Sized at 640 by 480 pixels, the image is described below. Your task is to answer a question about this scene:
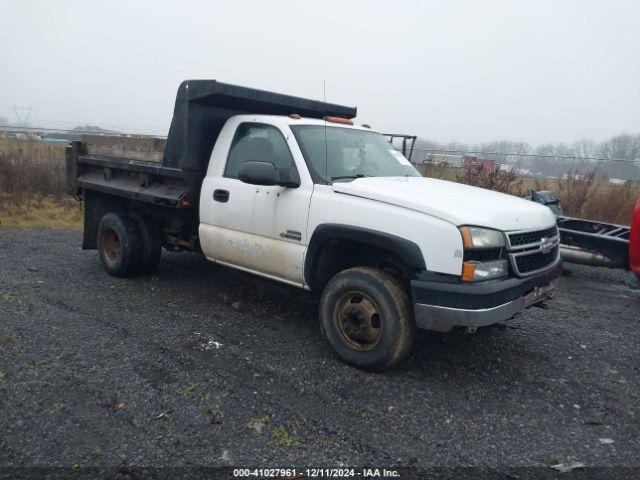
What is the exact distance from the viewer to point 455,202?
3961 mm

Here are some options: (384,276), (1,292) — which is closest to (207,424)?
(384,276)

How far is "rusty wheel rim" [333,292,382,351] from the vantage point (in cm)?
409

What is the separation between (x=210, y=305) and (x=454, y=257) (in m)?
2.97

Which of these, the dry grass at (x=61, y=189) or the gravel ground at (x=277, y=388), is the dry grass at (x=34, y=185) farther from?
the gravel ground at (x=277, y=388)

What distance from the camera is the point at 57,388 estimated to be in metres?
3.63

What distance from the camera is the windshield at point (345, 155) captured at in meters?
4.69

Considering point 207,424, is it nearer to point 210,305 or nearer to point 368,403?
point 368,403

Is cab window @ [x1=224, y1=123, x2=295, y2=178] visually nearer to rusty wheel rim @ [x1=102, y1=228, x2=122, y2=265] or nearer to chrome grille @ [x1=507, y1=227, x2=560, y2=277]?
chrome grille @ [x1=507, y1=227, x2=560, y2=277]

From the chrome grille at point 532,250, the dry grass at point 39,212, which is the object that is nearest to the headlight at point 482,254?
the chrome grille at point 532,250

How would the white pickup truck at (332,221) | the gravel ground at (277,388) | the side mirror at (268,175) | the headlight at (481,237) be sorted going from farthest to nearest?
the side mirror at (268,175)
the white pickup truck at (332,221)
the headlight at (481,237)
the gravel ground at (277,388)

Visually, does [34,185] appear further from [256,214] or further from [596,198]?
[596,198]

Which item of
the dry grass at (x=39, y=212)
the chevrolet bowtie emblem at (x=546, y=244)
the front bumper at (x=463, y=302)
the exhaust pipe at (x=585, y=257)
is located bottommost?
the dry grass at (x=39, y=212)

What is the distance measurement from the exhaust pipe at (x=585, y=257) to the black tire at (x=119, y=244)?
588 centimetres

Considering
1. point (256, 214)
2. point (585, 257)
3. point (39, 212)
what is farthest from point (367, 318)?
point (39, 212)
